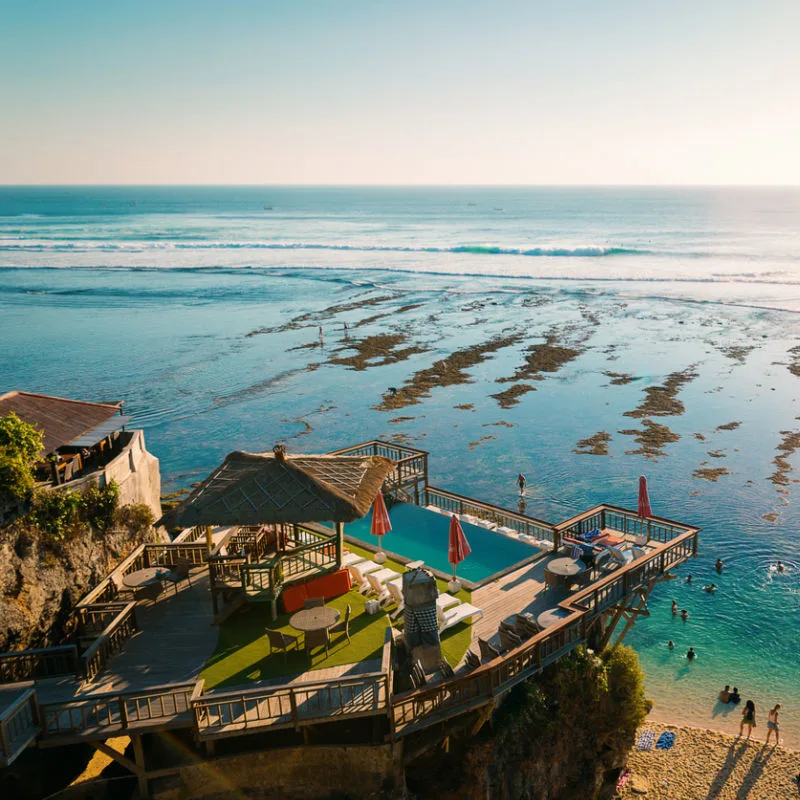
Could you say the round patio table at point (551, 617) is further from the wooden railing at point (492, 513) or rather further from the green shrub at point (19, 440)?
the green shrub at point (19, 440)

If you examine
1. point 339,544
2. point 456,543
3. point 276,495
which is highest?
point 276,495

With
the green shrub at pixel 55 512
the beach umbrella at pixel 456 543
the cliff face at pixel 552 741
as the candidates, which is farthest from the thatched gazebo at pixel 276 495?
the cliff face at pixel 552 741

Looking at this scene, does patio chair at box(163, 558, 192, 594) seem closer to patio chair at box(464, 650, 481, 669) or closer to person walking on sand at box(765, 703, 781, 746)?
patio chair at box(464, 650, 481, 669)

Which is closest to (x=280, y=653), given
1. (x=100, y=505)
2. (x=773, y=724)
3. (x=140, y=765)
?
(x=140, y=765)

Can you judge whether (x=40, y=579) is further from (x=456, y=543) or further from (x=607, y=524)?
(x=607, y=524)

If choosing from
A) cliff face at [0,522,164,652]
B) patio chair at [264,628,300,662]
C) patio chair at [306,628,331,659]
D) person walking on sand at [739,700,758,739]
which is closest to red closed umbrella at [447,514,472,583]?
patio chair at [306,628,331,659]

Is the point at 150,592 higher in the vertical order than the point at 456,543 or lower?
lower

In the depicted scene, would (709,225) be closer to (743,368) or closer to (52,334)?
(743,368)
